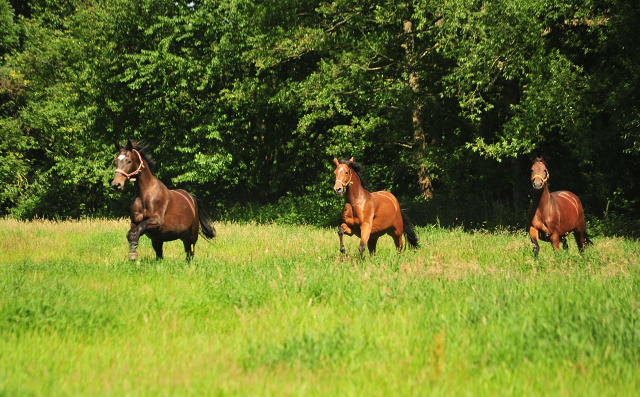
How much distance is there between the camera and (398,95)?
20.5 metres

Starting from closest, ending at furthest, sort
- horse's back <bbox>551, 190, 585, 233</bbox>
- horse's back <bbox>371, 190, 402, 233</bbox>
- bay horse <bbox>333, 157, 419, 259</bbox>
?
bay horse <bbox>333, 157, 419, 259</bbox>, horse's back <bbox>371, 190, 402, 233</bbox>, horse's back <bbox>551, 190, 585, 233</bbox>

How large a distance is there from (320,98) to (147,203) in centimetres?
1286

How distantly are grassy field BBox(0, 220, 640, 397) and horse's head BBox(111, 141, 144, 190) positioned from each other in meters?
1.46

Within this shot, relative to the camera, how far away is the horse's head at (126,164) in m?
8.90

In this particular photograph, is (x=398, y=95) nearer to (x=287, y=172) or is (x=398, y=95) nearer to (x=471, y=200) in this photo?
(x=471, y=200)

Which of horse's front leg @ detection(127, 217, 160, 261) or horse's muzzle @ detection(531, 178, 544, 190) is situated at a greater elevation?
horse's muzzle @ detection(531, 178, 544, 190)

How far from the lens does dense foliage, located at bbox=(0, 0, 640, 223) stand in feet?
53.2

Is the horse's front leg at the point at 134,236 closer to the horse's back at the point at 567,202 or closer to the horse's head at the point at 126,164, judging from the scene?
the horse's head at the point at 126,164

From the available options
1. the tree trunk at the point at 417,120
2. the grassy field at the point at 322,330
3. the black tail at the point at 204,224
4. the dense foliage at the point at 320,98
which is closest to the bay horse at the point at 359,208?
the grassy field at the point at 322,330

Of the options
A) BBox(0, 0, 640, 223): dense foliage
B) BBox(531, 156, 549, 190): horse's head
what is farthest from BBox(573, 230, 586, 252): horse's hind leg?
BBox(0, 0, 640, 223): dense foliage

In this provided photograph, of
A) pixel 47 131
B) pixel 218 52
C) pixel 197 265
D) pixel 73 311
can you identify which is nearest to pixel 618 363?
pixel 73 311

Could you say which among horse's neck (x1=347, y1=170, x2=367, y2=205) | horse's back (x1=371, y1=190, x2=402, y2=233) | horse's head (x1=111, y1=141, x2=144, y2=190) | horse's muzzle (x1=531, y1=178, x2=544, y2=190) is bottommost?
horse's back (x1=371, y1=190, x2=402, y2=233)

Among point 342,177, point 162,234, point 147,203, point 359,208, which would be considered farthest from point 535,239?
point 147,203

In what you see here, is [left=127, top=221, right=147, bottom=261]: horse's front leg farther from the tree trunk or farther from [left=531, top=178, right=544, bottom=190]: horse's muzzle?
the tree trunk
